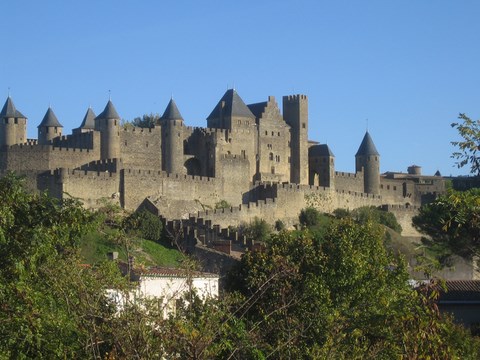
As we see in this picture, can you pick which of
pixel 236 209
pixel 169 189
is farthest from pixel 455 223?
pixel 169 189

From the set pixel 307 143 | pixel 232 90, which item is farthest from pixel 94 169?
pixel 307 143

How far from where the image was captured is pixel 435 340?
16.3 m

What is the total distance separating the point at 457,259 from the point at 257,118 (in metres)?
25.3

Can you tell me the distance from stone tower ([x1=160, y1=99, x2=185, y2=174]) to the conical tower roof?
8.51 m

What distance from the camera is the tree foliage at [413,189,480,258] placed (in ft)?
59.6

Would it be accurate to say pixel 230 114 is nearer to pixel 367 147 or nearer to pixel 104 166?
pixel 104 166

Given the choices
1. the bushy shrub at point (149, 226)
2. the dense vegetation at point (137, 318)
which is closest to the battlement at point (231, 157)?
the bushy shrub at point (149, 226)

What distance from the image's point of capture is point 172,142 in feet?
212

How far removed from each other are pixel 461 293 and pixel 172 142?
30.7 metres

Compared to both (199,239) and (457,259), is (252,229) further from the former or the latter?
(457,259)

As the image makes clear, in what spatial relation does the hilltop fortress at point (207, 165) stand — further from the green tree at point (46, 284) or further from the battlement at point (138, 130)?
the green tree at point (46, 284)

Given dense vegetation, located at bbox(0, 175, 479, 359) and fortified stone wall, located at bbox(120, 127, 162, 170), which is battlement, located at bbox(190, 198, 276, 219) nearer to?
fortified stone wall, located at bbox(120, 127, 162, 170)

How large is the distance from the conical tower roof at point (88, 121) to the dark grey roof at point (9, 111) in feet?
29.7

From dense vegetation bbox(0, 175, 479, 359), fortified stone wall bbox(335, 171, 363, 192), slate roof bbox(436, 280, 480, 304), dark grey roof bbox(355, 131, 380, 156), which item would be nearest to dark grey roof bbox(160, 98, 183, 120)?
fortified stone wall bbox(335, 171, 363, 192)
